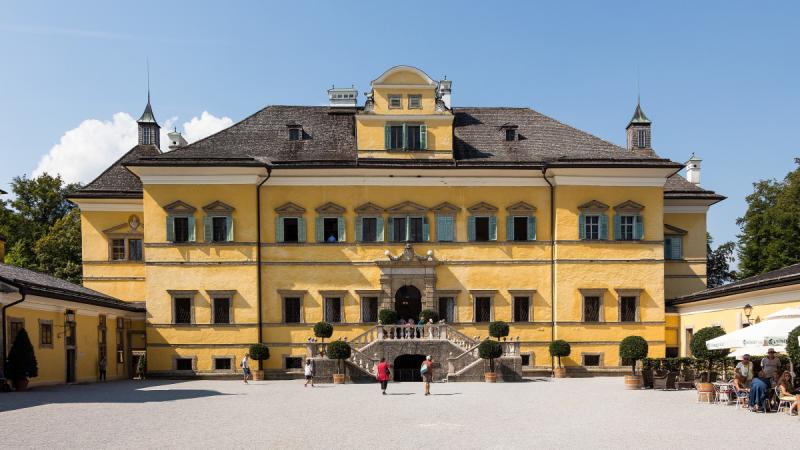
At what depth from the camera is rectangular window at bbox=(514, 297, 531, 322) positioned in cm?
3950

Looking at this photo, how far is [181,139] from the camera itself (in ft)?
166

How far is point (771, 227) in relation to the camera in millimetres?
53125

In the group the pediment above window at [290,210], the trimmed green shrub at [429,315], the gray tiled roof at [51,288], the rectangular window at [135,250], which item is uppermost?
the pediment above window at [290,210]

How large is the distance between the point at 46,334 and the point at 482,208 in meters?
22.2

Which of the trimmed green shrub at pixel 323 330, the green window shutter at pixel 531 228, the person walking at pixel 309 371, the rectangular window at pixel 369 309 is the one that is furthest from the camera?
the green window shutter at pixel 531 228

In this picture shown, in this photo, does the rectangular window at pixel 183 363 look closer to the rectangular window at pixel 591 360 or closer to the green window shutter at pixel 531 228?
the green window shutter at pixel 531 228

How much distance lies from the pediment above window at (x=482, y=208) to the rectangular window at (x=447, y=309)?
493cm

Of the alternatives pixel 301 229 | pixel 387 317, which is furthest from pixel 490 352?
pixel 301 229

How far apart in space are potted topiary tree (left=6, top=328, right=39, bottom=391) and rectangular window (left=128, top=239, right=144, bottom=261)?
1395cm

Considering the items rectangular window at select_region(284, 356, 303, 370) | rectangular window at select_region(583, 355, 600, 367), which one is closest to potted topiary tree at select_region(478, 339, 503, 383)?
rectangular window at select_region(583, 355, 600, 367)

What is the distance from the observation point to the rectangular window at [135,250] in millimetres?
42750

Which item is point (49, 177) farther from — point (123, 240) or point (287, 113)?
point (287, 113)

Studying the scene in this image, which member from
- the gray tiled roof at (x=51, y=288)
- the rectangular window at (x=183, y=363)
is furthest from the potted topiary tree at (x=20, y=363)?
the rectangular window at (x=183, y=363)

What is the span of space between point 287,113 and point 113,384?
18.5 meters
